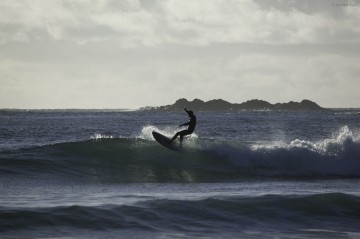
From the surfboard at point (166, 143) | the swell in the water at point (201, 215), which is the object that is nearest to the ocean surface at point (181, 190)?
the swell in the water at point (201, 215)

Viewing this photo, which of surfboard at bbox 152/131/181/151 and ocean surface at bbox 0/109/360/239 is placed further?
surfboard at bbox 152/131/181/151

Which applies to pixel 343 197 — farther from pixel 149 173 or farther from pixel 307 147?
pixel 307 147

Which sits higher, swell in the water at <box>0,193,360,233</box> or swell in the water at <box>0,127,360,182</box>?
swell in the water at <box>0,127,360,182</box>

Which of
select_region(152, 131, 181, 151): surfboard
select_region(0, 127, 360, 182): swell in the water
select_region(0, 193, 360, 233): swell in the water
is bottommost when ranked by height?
select_region(0, 193, 360, 233): swell in the water

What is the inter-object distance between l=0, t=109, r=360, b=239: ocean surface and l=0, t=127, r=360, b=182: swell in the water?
0.04 meters

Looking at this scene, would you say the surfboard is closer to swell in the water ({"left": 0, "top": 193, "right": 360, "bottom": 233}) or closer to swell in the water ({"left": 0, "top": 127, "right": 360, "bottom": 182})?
swell in the water ({"left": 0, "top": 127, "right": 360, "bottom": 182})

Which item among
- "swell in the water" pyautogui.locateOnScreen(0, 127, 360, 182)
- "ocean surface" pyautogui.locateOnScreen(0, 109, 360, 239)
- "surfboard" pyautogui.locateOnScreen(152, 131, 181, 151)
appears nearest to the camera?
"ocean surface" pyautogui.locateOnScreen(0, 109, 360, 239)

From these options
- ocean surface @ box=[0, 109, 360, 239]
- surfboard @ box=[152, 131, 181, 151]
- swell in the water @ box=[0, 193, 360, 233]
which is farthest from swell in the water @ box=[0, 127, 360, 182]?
swell in the water @ box=[0, 193, 360, 233]

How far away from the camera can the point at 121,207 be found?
37.2ft

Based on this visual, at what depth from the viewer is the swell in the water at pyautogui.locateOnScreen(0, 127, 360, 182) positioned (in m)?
18.6

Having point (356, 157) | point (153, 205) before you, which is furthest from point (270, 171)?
point (153, 205)

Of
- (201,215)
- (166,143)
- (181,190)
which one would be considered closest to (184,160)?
(166,143)

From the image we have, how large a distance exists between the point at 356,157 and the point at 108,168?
1092cm

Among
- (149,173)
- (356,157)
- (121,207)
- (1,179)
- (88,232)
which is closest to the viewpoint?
(88,232)
